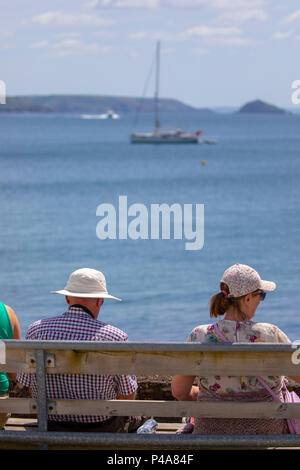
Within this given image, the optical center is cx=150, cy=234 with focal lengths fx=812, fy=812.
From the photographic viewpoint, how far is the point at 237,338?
400 centimetres

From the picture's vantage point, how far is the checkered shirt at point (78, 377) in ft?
13.2

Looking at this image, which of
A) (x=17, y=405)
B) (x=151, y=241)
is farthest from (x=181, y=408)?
(x=151, y=241)

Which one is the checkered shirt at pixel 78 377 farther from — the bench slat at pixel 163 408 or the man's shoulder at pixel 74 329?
the bench slat at pixel 163 408

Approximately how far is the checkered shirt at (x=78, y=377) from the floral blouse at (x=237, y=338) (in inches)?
16.0

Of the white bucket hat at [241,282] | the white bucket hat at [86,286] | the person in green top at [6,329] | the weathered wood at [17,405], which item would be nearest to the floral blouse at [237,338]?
the white bucket hat at [241,282]

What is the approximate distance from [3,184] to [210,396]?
57343mm

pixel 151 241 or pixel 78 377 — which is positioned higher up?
pixel 151 241

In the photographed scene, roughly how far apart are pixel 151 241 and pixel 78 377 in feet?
93.7

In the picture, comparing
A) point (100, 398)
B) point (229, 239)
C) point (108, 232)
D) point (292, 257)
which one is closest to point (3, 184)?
point (108, 232)

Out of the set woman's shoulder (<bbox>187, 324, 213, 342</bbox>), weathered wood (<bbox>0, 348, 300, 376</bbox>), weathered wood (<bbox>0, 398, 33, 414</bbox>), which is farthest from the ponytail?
weathered wood (<bbox>0, 398, 33, 414</bbox>)

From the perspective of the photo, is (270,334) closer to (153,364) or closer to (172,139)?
(153,364)

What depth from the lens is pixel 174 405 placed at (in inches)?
151

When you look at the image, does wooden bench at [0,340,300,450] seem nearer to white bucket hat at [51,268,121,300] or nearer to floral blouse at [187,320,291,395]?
floral blouse at [187,320,291,395]
